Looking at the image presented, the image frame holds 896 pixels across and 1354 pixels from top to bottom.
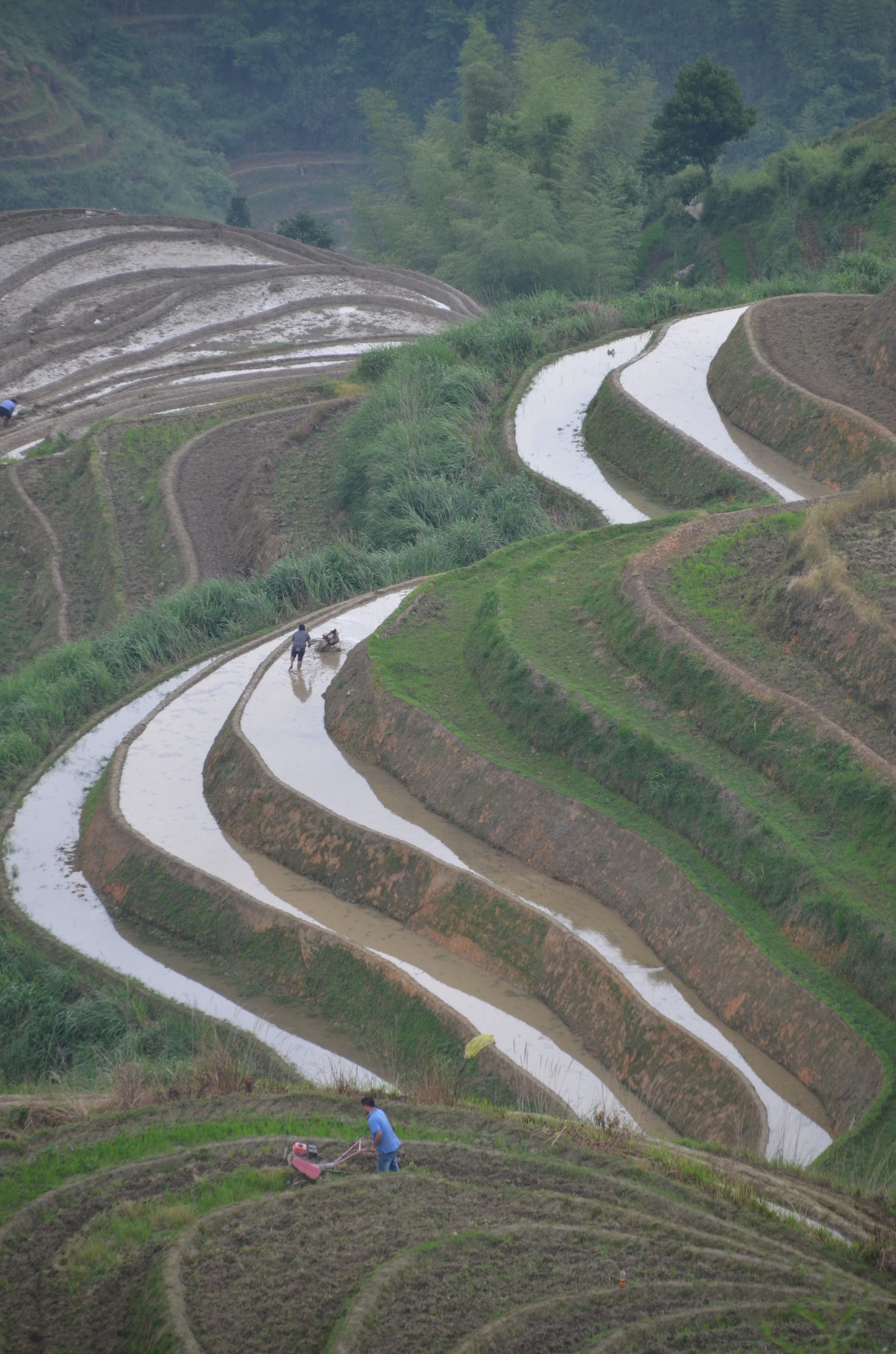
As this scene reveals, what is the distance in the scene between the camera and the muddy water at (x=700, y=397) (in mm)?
19781

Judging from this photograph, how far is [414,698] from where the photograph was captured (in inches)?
584

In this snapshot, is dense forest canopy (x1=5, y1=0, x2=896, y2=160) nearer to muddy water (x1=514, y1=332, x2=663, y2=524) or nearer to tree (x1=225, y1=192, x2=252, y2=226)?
tree (x1=225, y1=192, x2=252, y2=226)

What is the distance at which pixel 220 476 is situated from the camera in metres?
27.0

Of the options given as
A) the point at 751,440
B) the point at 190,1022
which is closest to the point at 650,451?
the point at 751,440

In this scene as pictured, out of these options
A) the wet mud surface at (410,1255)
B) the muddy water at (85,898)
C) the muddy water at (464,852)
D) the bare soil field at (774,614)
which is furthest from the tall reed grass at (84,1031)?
the bare soil field at (774,614)

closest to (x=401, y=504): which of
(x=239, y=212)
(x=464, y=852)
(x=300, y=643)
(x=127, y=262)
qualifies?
(x=300, y=643)

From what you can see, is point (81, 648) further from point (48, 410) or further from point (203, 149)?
point (203, 149)

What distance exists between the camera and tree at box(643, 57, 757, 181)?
41625 mm

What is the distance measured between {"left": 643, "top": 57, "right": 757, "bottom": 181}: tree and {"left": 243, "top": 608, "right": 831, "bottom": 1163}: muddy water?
99.2 ft

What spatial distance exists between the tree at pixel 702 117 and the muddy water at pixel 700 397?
1777cm

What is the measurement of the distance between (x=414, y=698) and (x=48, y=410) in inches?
793

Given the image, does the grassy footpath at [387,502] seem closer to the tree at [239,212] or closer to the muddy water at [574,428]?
the muddy water at [574,428]

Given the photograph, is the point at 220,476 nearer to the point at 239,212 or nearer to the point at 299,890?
the point at 299,890

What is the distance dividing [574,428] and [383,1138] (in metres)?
16.8
